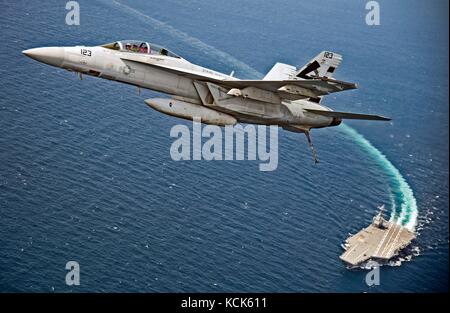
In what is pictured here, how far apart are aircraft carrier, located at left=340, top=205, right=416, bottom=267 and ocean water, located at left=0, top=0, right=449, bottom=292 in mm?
1336

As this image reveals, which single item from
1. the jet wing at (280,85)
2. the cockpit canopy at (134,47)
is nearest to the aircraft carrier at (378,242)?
the jet wing at (280,85)

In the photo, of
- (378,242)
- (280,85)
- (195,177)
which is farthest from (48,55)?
(378,242)

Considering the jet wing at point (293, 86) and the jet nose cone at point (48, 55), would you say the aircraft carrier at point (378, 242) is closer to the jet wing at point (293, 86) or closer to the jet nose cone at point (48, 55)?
the jet wing at point (293, 86)

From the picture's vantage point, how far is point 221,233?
85062 mm

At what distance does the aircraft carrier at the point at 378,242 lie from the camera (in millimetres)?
89681

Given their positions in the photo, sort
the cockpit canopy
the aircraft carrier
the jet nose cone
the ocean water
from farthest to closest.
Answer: the aircraft carrier → the ocean water → the cockpit canopy → the jet nose cone

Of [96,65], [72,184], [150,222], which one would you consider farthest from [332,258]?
[96,65]

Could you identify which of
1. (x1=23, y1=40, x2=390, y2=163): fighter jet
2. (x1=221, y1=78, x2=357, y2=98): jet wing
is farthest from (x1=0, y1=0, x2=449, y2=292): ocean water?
(x1=221, y1=78, x2=357, y2=98): jet wing

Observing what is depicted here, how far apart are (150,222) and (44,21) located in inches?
1878

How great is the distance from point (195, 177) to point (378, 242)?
83.7ft

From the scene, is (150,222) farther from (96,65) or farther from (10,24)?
(10,24)

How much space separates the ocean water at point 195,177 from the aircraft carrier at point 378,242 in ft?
4.38

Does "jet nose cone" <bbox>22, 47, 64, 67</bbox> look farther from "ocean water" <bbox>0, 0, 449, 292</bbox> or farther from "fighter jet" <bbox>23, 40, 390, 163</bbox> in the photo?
"ocean water" <bbox>0, 0, 449, 292</bbox>

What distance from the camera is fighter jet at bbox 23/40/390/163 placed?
4994cm
